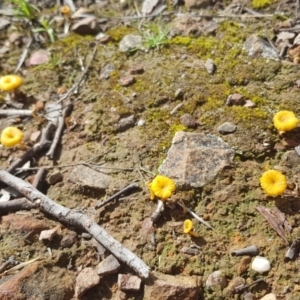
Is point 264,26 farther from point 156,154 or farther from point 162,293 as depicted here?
point 162,293

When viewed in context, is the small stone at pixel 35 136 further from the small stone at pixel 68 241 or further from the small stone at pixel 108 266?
the small stone at pixel 108 266

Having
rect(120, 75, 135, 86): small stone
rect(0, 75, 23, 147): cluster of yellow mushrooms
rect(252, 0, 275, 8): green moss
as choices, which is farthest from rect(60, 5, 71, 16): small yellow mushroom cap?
rect(252, 0, 275, 8): green moss

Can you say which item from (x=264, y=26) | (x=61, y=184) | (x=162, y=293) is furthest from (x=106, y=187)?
(x=264, y=26)

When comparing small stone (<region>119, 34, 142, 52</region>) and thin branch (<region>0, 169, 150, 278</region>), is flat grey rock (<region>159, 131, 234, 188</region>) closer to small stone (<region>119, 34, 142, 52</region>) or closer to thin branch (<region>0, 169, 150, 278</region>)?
thin branch (<region>0, 169, 150, 278</region>)

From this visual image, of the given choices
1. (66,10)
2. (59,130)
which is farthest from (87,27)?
(59,130)

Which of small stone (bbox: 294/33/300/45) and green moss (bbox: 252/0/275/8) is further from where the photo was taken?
green moss (bbox: 252/0/275/8)

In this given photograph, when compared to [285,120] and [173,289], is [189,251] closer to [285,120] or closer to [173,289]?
[173,289]
